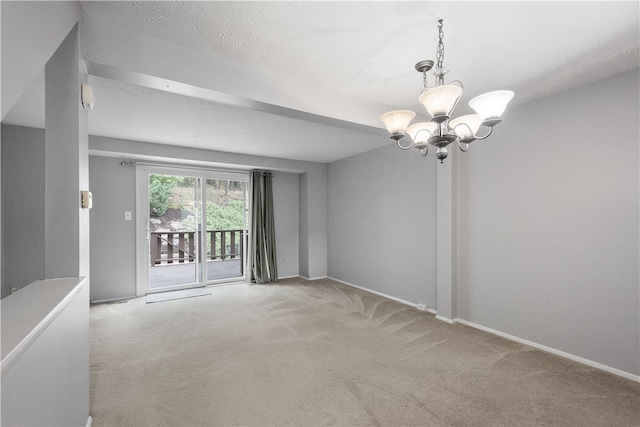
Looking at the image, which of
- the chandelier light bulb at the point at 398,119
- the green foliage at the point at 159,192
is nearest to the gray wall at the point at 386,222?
the chandelier light bulb at the point at 398,119

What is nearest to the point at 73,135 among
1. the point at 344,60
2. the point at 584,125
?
the point at 344,60

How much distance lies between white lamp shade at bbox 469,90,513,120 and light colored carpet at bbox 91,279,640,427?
6.03ft

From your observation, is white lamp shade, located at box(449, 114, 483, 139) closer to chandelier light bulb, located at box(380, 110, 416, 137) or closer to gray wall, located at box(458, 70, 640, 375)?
chandelier light bulb, located at box(380, 110, 416, 137)

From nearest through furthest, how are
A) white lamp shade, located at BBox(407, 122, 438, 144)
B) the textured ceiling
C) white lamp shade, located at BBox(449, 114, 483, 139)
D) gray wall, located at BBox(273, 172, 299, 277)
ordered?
the textured ceiling
white lamp shade, located at BBox(449, 114, 483, 139)
white lamp shade, located at BBox(407, 122, 438, 144)
gray wall, located at BBox(273, 172, 299, 277)

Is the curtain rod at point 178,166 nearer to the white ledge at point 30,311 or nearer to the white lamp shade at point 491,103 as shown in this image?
the white ledge at point 30,311

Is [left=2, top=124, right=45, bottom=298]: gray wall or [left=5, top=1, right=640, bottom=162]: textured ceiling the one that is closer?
[left=5, top=1, right=640, bottom=162]: textured ceiling

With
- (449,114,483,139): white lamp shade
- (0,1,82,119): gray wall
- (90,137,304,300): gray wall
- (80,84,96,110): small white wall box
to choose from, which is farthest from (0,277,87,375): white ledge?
(90,137,304,300): gray wall

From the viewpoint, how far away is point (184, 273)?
18.4 ft

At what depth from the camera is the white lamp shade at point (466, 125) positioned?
5.97 feet

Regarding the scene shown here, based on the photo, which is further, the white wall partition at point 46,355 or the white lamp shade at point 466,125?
the white lamp shade at point 466,125

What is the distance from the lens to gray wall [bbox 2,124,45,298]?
3.57 meters

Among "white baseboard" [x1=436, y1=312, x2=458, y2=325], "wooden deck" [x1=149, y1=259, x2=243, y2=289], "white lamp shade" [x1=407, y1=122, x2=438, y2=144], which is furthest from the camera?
"wooden deck" [x1=149, y1=259, x2=243, y2=289]

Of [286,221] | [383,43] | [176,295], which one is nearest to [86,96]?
[383,43]

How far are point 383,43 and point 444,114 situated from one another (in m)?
0.73
